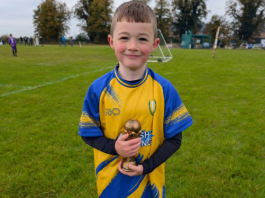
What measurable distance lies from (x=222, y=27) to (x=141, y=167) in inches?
2649

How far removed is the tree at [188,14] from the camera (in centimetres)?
6750

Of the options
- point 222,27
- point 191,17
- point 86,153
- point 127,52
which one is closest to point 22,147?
point 86,153

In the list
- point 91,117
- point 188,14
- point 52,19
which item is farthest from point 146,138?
point 188,14

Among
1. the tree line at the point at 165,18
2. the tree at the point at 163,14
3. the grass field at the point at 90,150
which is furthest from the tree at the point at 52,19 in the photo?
the grass field at the point at 90,150

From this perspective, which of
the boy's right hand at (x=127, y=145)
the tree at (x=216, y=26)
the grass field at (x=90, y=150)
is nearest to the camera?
the boy's right hand at (x=127, y=145)

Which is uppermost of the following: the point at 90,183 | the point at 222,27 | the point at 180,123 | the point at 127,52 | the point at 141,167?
the point at 222,27

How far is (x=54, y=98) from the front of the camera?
6.70 metres

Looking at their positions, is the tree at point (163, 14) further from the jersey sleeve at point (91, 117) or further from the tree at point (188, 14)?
the jersey sleeve at point (91, 117)

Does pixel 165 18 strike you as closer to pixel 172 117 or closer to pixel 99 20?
pixel 99 20

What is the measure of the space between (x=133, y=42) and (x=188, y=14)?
74.2m

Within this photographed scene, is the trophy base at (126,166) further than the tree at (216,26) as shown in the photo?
No

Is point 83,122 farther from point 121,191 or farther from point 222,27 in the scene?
point 222,27

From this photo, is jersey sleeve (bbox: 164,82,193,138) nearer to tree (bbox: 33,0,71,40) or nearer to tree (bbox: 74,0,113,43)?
tree (bbox: 74,0,113,43)

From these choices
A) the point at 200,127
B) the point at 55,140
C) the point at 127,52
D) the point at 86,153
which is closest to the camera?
the point at 127,52
